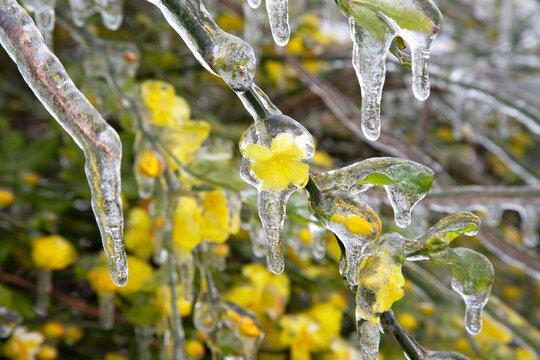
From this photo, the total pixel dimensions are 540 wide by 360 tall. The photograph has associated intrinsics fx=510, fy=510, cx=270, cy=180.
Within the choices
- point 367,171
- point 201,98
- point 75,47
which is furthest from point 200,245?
point 75,47

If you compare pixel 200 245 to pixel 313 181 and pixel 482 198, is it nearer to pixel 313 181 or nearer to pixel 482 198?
pixel 313 181

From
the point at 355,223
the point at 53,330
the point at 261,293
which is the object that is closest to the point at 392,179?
the point at 355,223

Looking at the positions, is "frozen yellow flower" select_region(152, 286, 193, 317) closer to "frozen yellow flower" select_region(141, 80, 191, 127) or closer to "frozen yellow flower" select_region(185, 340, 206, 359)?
"frozen yellow flower" select_region(185, 340, 206, 359)

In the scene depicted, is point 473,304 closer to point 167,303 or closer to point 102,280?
point 167,303

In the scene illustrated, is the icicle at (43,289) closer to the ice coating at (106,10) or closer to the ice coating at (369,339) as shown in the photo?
the ice coating at (106,10)

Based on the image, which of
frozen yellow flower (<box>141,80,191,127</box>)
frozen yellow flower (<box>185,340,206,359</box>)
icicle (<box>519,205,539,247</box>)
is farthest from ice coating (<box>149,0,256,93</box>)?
icicle (<box>519,205,539,247</box>)
